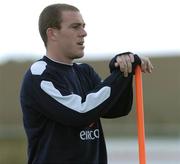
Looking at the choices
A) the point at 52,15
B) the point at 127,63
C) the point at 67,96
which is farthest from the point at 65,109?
the point at 52,15

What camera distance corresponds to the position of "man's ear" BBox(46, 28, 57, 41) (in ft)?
Answer: 15.0

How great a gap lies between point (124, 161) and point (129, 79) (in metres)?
16.2

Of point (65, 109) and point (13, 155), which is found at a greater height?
point (65, 109)

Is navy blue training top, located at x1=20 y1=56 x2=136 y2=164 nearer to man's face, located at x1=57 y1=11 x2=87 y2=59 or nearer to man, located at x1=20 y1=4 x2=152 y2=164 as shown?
man, located at x1=20 y1=4 x2=152 y2=164

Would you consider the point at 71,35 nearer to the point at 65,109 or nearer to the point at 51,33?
the point at 51,33

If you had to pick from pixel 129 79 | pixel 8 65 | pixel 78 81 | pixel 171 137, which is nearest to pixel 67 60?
pixel 78 81

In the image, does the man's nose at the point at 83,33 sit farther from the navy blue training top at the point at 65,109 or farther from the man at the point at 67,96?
the navy blue training top at the point at 65,109

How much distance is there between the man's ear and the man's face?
29 mm

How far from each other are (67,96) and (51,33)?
18.5 inches

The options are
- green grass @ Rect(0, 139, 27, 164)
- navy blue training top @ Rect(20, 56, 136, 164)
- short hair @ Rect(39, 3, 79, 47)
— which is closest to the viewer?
navy blue training top @ Rect(20, 56, 136, 164)

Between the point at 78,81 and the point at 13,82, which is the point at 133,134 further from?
the point at 78,81

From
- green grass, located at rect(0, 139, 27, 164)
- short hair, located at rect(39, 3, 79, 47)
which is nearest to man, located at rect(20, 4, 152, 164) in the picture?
short hair, located at rect(39, 3, 79, 47)

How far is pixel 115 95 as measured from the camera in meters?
4.35

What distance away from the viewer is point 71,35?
4.53 meters
